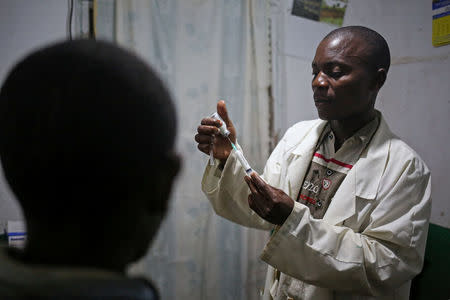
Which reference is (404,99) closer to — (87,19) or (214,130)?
(214,130)

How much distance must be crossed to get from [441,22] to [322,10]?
0.57 m

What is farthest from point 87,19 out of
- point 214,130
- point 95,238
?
point 95,238

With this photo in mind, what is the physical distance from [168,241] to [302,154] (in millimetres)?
811

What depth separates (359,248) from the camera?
0.91 meters

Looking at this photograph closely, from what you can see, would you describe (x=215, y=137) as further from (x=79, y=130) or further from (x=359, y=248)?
(x=79, y=130)

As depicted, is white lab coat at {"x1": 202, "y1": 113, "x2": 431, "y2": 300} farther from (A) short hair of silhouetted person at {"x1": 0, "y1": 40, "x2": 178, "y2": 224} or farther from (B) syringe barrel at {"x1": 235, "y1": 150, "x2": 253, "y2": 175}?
(A) short hair of silhouetted person at {"x1": 0, "y1": 40, "x2": 178, "y2": 224}

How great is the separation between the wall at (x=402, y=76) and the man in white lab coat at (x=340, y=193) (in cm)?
65

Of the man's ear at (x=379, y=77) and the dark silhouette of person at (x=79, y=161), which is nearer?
the dark silhouette of person at (x=79, y=161)

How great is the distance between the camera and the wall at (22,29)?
4.42 feet

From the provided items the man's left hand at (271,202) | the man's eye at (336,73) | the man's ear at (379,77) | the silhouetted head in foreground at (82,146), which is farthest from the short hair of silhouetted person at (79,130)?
the man's ear at (379,77)

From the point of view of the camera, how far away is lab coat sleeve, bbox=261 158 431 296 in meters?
0.90

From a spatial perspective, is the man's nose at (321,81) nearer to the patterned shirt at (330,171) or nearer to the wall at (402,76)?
the patterned shirt at (330,171)

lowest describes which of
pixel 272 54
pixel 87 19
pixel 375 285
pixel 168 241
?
pixel 168 241

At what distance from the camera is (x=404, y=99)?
1732 millimetres
